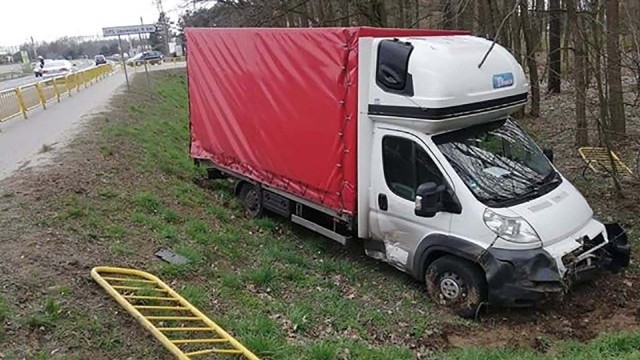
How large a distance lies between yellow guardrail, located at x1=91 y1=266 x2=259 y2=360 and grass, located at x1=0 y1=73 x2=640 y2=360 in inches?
6.4

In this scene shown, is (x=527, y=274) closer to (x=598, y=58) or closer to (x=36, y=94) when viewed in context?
(x=598, y=58)

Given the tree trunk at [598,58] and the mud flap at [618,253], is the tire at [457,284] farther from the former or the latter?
the tree trunk at [598,58]

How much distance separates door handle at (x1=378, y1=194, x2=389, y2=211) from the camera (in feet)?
21.9

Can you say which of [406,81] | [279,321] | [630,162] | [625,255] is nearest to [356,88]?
[406,81]

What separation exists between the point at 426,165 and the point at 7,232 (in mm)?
4838

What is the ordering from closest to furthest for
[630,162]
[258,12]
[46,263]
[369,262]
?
[46,263], [369,262], [630,162], [258,12]

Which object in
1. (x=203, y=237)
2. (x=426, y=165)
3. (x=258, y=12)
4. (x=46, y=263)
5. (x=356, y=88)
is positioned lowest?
(x=203, y=237)

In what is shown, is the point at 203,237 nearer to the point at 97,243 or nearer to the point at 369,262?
the point at 97,243

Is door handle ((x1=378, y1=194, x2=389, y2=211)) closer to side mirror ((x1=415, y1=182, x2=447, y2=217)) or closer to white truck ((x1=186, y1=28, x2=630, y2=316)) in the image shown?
white truck ((x1=186, y1=28, x2=630, y2=316))

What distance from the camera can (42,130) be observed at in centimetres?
1321

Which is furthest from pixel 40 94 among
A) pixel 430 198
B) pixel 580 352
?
pixel 580 352

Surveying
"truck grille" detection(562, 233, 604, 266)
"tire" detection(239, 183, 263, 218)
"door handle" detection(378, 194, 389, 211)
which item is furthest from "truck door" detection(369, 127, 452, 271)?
"tire" detection(239, 183, 263, 218)

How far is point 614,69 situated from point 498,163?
5.22 metres

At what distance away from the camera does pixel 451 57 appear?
20.2 feet
